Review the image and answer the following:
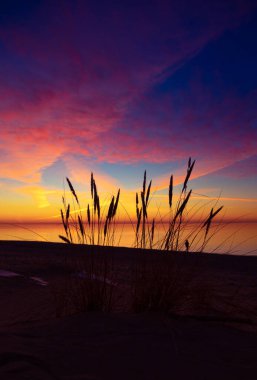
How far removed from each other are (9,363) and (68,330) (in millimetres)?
650

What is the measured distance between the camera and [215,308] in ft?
11.8

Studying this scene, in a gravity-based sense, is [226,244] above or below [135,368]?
above

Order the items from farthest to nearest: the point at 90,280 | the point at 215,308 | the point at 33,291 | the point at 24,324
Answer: the point at 33,291, the point at 215,308, the point at 90,280, the point at 24,324

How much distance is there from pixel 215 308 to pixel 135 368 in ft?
5.69

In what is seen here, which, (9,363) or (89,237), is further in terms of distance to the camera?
(89,237)

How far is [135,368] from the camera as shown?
2.04 meters

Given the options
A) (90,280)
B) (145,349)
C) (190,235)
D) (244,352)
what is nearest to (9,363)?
(145,349)

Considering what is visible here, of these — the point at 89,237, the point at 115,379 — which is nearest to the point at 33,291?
the point at 89,237

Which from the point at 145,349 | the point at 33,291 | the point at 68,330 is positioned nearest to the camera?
the point at 145,349

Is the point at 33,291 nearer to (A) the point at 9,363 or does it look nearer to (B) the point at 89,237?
(B) the point at 89,237

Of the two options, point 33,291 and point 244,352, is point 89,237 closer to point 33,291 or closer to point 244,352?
point 244,352

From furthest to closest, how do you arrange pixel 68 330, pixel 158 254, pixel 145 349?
pixel 158 254 < pixel 68 330 < pixel 145 349

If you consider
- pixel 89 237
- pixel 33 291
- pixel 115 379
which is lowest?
pixel 115 379

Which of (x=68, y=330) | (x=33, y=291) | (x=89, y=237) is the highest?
(x=89, y=237)
